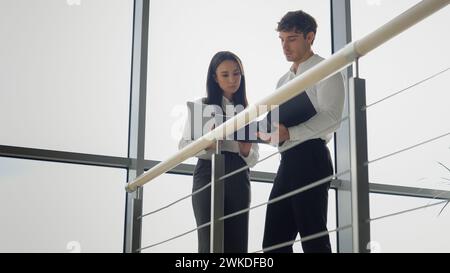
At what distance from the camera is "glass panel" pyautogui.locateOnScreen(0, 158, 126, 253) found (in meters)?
3.58

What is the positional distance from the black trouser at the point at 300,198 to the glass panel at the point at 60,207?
168 cm

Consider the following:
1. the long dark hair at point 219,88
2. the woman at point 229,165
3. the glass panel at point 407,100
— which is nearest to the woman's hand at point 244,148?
the woman at point 229,165

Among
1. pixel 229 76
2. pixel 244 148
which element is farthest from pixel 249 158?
pixel 229 76

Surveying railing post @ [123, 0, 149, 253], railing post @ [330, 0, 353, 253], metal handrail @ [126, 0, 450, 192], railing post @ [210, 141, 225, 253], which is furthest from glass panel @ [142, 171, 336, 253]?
railing post @ [210, 141, 225, 253]

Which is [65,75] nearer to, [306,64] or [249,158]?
[249,158]

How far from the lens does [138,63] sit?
3.96m

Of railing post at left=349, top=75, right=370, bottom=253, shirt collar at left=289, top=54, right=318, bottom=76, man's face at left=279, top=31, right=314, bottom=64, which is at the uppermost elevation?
man's face at left=279, top=31, right=314, bottom=64

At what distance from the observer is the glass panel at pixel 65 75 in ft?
12.3

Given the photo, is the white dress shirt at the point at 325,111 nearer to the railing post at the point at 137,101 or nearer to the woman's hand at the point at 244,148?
the woman's hand at the point at 244,148

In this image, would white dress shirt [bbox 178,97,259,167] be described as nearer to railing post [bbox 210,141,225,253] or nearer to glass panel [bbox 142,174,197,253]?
railing post [bbox 210,141,225,253]

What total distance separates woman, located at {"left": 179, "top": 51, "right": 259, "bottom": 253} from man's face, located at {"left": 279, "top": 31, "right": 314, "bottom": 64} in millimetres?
380

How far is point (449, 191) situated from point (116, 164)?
1920 millimetres
